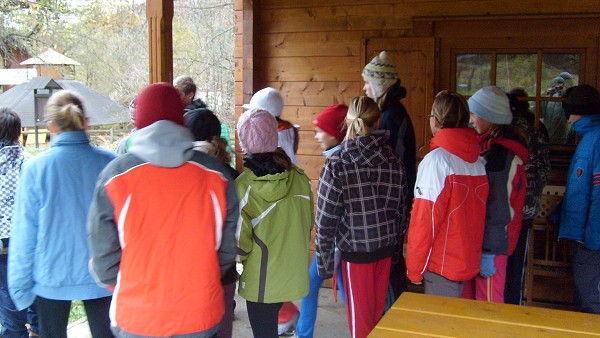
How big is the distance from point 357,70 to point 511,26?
119cm

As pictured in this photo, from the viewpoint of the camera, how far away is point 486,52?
181 inches

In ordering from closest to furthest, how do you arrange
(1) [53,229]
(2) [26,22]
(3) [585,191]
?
(1) [53,229]
(3) [585,191]
(2) [26,22]

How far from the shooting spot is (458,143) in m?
2.97

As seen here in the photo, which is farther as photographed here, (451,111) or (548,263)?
(548,263)

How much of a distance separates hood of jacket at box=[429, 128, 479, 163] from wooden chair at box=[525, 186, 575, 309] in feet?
4.99

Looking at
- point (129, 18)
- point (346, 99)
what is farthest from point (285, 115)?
point (129, 18)

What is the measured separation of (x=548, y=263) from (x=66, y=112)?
339 centimetres

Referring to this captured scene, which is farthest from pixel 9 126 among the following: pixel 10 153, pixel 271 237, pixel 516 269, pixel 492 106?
pixel 516 269

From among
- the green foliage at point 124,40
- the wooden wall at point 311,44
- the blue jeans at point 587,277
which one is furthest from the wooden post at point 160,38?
the green foliage at point 124,40

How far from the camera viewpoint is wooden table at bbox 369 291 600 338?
1.99m

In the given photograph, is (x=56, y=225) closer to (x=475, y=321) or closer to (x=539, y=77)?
(x=475, y=321)

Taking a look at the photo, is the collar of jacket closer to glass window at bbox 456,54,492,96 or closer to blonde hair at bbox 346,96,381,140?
blonde hair at bbox 346,96,381,140

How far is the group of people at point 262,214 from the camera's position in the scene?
6.82 feet

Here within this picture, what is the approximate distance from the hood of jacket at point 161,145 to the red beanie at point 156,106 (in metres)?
0.04
